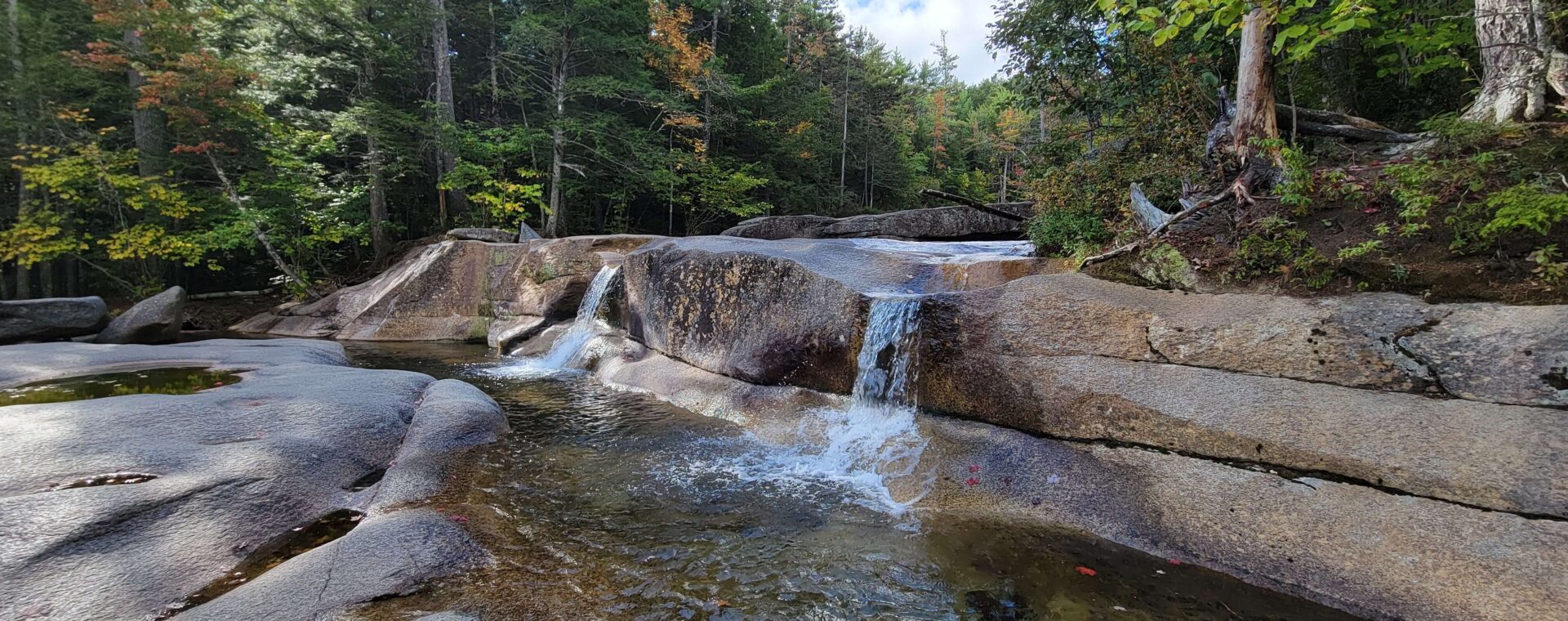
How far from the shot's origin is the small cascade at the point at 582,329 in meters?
10.4

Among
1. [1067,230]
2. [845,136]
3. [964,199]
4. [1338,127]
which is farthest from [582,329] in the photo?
[845,136]

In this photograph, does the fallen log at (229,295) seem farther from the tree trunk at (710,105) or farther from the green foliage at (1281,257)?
the green foliage at (1281,257)

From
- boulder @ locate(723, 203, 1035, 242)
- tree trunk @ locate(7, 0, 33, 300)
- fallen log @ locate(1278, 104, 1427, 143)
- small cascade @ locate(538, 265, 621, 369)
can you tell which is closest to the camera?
fallen log @ locate(1278, 104, 1427, 143)

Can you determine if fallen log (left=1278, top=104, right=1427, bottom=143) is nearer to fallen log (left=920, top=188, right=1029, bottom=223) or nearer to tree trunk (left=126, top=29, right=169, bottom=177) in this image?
fallen log (left=920, top=188, right=1029, bottom=223)

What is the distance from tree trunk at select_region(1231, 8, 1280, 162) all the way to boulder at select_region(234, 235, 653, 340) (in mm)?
10913

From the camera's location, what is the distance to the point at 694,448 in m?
5.88

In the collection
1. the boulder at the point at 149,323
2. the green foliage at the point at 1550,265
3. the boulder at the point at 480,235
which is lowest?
the boulder at the point at 149,323

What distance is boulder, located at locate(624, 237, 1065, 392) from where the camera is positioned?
6.86 metres

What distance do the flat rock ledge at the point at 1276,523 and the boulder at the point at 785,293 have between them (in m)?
1.85

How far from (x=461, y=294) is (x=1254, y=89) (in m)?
14.9

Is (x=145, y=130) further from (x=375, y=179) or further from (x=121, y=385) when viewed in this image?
(x=121, y=385)

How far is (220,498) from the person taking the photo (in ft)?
11.8

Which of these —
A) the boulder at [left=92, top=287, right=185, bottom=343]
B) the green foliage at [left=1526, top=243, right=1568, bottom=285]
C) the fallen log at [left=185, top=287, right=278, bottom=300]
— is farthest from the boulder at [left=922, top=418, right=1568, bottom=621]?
the fallen log at [left=185, top=287, right=278, bottom=300]

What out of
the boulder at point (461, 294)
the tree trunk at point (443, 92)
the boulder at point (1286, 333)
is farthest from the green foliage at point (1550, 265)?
the tree trunk at point (443, 92)
